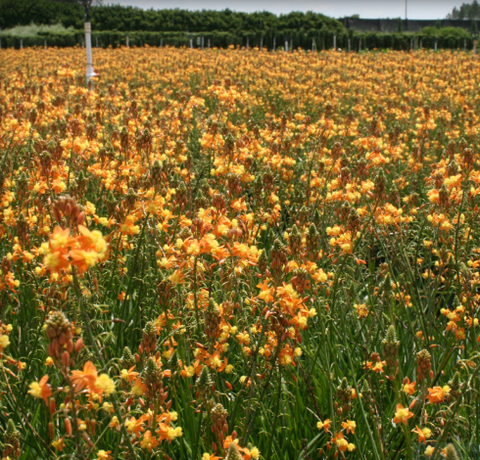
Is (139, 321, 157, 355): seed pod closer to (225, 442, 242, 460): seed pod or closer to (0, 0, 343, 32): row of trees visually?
(225, 442, 242, 460): seed pod

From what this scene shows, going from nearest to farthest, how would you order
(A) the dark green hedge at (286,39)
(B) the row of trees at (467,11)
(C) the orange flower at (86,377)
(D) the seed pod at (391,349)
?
(C) the orange flower at (86,377) → (D) the seed pod at (391,349) → (A) the dark green hedge at (286,39) → (B) the row of trees at (467,11)

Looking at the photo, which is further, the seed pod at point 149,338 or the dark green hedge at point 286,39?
the dark green hedge at point 286,39

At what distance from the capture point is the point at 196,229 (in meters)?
2.36

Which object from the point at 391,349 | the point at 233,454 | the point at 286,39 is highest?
the point at 286,39

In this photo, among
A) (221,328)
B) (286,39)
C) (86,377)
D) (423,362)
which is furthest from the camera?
(286,39)

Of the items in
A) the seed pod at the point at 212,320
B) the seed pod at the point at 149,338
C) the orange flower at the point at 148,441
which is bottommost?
the orange flower at the point at 148,441

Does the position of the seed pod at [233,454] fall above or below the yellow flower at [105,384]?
below

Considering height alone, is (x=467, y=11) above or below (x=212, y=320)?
above

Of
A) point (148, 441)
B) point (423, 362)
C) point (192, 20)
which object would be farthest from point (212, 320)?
point (192, 20)

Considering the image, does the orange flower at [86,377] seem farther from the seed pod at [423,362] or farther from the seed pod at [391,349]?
the seed pod at [423,362]

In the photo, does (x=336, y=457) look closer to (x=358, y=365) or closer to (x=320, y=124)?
(x=358, y=365)

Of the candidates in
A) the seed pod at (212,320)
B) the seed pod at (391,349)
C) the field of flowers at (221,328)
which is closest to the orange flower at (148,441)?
the field of flowers at (221,328)

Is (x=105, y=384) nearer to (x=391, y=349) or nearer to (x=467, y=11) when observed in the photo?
(x=391, y=349)

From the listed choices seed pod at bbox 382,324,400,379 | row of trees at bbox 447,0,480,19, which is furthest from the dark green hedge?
row of trees at bbox 447,0,480,19
